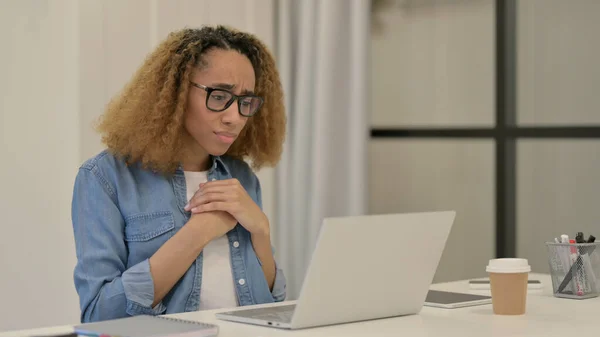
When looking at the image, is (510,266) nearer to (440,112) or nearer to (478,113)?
(478,113)

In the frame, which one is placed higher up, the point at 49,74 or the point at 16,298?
the point at 49,74

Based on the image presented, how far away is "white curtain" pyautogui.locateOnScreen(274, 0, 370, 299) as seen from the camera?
354cm

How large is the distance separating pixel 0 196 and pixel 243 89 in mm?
1144

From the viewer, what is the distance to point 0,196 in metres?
2.87

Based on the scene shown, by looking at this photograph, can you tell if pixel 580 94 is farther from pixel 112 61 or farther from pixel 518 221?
pixel 112 61

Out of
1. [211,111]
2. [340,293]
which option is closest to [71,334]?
[340,293]

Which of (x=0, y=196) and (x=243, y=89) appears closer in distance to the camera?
(x=243, y=89)

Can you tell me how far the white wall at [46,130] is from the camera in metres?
2.90

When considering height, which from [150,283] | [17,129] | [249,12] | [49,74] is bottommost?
[150,283]

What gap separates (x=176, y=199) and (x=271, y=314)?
1.79 feet

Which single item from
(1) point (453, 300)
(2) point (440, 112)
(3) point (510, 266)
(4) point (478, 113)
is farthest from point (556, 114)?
(3) point (510, 266)

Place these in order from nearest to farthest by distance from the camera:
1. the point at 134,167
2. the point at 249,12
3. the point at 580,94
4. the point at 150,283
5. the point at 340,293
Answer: the point at 340,293
the point at 150,283
the point at 134,167
the point at 580,94
the point at 249,12

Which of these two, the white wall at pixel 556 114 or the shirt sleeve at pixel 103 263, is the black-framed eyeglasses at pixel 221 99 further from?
the white wall at pixel 556 114

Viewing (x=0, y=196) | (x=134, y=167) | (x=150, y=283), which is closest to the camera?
(x=150, y=283)
